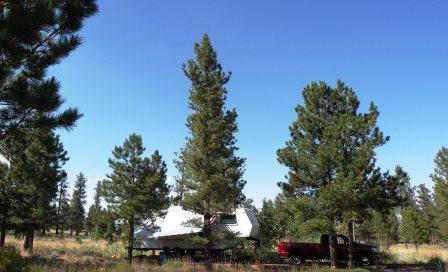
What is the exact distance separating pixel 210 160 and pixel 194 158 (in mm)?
894

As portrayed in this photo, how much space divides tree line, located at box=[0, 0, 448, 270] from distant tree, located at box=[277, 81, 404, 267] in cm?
6

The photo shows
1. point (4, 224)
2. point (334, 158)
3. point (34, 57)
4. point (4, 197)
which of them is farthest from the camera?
point (4, 197)

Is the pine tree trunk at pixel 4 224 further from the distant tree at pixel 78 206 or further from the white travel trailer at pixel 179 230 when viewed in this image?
the distant tree at pixel 78 206

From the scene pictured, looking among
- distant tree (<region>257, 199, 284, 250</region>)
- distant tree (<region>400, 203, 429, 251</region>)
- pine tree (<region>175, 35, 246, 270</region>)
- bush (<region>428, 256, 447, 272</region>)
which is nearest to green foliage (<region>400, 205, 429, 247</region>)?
distant tree (<region>400, 203, 429, 251</region>)

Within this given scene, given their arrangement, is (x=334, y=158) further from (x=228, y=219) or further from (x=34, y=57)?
(x=34, y=57)

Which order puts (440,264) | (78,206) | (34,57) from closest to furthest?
(440,264)
(34,57)
(78,206)

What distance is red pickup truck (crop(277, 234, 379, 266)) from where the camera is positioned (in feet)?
82.7

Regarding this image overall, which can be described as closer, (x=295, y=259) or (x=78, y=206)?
(x=295, y=259)

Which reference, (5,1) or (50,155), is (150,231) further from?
(5,1)

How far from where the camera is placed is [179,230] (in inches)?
1049

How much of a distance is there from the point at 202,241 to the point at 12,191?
16.8 meters

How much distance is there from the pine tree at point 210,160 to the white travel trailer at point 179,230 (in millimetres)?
3732

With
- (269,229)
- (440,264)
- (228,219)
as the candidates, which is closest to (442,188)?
(269,229)

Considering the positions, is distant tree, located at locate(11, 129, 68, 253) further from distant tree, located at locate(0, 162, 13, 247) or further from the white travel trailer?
the white travel trailer
